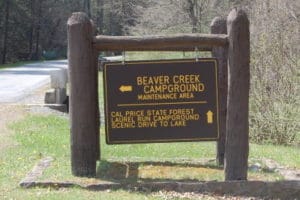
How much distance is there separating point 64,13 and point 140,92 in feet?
211

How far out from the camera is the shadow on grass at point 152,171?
7734mm

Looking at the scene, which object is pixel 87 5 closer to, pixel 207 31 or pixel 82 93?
pixel 207 31

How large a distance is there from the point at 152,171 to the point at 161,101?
3.26ft

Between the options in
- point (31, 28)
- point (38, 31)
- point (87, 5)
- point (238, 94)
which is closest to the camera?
point (238, 94)

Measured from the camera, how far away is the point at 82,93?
293 inches

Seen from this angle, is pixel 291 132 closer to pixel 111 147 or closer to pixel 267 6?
pixel 267 6

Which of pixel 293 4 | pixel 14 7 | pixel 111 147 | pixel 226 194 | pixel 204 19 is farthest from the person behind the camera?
pixel 14 7

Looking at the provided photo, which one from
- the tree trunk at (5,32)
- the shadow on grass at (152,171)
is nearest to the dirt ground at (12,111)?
the shadow on grass at (152,171)

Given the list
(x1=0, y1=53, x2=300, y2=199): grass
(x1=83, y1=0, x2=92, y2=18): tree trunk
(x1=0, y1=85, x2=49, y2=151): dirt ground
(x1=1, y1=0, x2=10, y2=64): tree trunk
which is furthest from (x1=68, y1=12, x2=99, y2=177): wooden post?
(x1=83, y1=0, x2=92, y2=18): tree trunk

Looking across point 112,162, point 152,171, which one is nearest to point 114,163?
point 112,162

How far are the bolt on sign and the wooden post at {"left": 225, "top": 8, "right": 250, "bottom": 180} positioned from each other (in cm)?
44

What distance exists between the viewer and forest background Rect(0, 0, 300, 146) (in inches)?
550

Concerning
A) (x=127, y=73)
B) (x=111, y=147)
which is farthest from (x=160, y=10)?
(x=127, y=73)

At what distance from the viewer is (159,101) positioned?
25.3 ft
